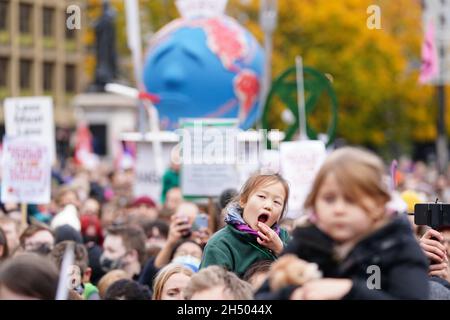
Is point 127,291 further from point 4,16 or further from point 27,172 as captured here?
point 4,16

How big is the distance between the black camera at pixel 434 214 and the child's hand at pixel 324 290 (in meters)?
1.53

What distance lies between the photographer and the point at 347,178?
11.9 ft

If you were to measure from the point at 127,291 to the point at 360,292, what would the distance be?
361 centimetres

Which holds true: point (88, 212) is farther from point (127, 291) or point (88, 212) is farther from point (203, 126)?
point (127, 291)

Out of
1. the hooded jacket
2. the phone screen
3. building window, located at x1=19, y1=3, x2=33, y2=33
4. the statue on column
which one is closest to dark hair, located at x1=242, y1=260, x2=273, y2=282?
the hooded jacket

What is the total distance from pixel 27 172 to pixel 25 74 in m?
55.7

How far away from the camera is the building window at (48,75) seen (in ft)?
231

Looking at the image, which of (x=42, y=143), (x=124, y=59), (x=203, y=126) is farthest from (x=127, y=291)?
(x=124, y=59)

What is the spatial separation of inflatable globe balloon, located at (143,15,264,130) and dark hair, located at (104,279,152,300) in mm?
15062

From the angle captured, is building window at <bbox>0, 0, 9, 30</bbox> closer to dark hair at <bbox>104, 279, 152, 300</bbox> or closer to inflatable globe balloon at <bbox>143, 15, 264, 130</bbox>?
inflatable globe balloon at <bbox>143, 15, 264, 130</bbox>

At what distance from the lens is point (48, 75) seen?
7100 centimetres

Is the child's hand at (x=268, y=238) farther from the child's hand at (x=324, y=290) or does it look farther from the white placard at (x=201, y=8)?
the white placard at (x=201, y=8)

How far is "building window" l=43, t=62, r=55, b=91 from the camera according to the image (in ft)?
231

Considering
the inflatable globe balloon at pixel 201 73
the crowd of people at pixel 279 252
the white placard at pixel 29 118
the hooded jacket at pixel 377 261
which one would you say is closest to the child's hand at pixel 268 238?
the crowd of people at pixel 279 252
